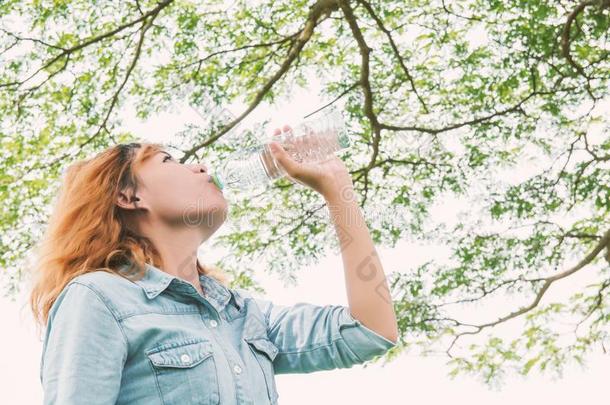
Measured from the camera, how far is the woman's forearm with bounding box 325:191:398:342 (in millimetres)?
1432

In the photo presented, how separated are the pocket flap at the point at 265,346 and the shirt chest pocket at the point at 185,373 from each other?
0.19 meters

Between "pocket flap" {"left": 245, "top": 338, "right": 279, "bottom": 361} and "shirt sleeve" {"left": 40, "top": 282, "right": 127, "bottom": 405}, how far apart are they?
337mm

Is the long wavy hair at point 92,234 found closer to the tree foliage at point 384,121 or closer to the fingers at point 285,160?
the fingers at point 285,160

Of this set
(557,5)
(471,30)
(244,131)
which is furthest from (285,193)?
(557,5)

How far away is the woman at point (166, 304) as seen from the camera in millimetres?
1114

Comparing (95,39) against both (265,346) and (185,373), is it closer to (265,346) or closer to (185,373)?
(265,346)

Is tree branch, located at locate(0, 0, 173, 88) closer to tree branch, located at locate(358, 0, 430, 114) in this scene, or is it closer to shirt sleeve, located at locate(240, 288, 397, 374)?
tree branch, located at locate(358, 0, 430, 114)

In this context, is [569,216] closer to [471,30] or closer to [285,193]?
[471,30]

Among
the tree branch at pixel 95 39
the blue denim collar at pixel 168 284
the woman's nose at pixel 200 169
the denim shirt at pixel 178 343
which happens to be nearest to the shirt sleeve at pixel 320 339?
the denim shirt at pixel 178 343

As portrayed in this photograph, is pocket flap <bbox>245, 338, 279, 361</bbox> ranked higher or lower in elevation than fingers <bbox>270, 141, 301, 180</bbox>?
lower

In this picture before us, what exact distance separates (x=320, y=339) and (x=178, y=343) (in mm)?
375

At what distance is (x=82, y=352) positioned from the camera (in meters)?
1.06

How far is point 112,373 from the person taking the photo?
1070 millimetres

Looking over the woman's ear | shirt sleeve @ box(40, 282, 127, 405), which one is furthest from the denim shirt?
the woman's ear
